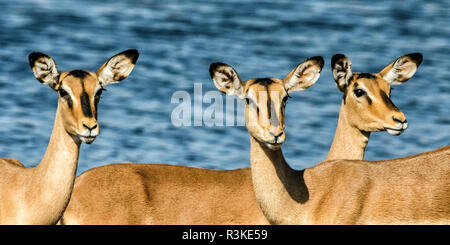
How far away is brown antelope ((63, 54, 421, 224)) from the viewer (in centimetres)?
1194

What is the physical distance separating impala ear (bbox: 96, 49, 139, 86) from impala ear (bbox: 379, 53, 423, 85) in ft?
9.95

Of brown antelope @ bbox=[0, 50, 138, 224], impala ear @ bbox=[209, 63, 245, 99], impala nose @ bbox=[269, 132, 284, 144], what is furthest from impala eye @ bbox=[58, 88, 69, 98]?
impala nose @ bbox=[269, 132, 284, 144]

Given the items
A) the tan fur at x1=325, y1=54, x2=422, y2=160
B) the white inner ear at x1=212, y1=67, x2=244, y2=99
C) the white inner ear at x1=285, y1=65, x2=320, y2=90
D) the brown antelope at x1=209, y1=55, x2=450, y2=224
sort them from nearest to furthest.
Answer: the brown antelope at x1=209, y1=55, x2=450, y2=224
the white inner ear at x1=212, y1=67, x2=244, y2=99
the white inner ear at x1=285, y1=65, x2=320, y2=90
the tan fur at x1=325, y1=54, x2=422, y2=160

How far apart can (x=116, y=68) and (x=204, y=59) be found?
13393mm

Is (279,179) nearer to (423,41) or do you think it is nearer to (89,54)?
(89,54)

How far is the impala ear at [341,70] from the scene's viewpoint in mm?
12922

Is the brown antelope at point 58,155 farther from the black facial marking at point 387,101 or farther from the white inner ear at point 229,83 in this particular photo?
the black facial marking at point 387,101

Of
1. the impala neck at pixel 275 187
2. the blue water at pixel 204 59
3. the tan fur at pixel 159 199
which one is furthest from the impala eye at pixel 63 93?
the blue water at pixel 204 59

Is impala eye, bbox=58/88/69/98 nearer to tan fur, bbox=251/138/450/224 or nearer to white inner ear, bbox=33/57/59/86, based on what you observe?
white inner ear, bbox=33/57/59/86

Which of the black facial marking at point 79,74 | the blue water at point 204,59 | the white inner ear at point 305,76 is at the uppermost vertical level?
the black facial marking at point 79,74

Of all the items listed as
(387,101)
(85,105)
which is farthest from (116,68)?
(387,101)

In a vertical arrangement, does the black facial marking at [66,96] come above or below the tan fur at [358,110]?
above

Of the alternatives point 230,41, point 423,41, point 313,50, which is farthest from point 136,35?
point 423,41
